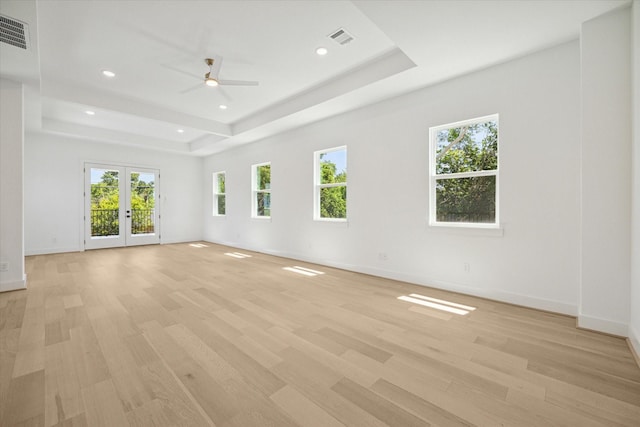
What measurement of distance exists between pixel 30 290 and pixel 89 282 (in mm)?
595

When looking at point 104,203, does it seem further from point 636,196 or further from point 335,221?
point 636,196

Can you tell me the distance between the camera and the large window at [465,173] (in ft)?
11.0

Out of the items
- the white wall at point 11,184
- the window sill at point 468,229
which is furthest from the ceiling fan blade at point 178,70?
the window sill at point 468,229

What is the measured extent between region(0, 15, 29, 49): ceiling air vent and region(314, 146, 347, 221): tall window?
3.97 metres

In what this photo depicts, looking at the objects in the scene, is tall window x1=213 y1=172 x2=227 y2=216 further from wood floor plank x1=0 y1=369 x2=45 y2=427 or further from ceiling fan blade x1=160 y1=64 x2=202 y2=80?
wood floor plank x1=0 y1=369 x2=45 y2=427

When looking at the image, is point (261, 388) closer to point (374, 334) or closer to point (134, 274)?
point (374, 334)

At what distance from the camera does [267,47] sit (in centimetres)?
329

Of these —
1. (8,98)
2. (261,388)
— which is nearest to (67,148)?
(8,98)

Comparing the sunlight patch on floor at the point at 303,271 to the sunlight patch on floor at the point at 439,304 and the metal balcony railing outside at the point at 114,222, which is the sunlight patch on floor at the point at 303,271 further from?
the metal balcony railing outside at the point at 114,222

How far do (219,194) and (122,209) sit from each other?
254 cm

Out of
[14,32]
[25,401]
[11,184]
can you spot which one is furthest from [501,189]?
[11,184]

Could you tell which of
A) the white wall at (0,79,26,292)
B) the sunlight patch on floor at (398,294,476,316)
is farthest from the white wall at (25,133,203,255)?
the sunlight patch on floor at (398,294,476,316)

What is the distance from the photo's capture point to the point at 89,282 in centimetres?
398

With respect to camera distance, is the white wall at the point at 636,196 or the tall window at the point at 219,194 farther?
the tall window at the point at 219,194
